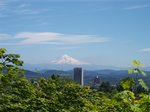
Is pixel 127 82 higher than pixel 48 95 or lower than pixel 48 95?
higher

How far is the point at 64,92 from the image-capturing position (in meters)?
20.1

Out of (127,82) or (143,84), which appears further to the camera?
(127,82)

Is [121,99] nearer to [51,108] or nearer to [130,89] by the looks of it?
[130,89]

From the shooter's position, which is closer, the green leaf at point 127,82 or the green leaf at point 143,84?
the green leaf at point 143,84

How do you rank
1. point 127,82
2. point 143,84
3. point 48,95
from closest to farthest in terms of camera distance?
point 143,84 < point 127,82 < point 48,95

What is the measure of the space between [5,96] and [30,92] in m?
1.69

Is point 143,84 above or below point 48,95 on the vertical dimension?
above

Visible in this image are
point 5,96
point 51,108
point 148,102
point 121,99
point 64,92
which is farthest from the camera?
point 64,92

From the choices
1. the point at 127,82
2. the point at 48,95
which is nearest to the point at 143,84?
the point at 127,82

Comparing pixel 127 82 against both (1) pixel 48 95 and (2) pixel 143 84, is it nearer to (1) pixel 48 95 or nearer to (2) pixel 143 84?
(2) pixel 143 84

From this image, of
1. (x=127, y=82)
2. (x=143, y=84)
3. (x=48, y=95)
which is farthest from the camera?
(x=48, y=95)

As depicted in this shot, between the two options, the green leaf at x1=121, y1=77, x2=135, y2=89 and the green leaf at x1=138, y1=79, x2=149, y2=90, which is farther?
the green leaf at x1=121, y1=77, x2=135, y2=89

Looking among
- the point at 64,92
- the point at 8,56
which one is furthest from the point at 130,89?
the point at 64,92

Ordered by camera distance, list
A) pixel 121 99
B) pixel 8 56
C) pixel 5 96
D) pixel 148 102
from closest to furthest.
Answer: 1. pixel 148 102
2. pixel 121 99
3. pixel 8 56
4. pixel 5 96
